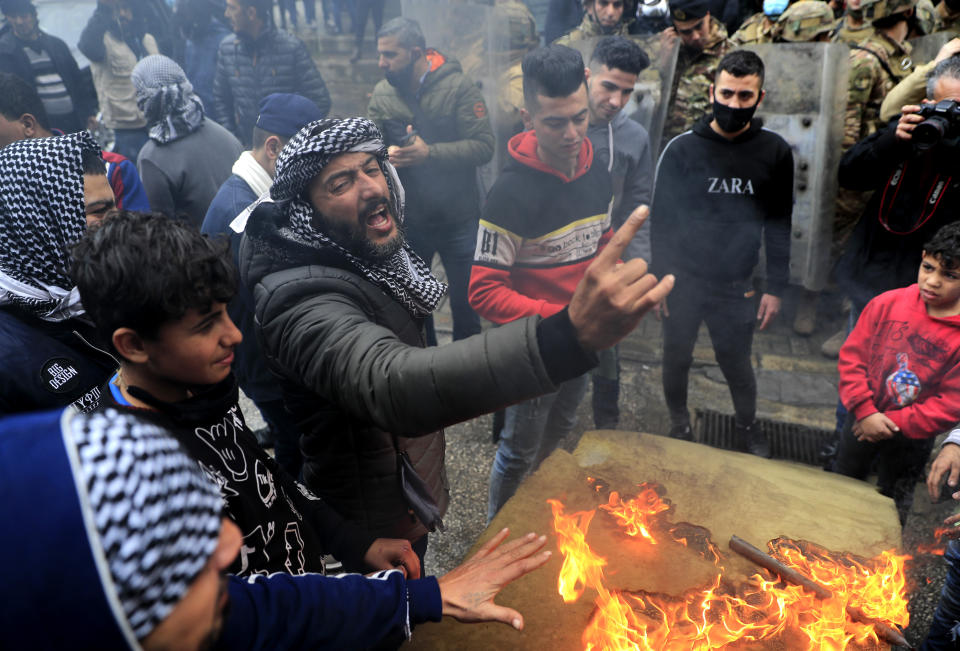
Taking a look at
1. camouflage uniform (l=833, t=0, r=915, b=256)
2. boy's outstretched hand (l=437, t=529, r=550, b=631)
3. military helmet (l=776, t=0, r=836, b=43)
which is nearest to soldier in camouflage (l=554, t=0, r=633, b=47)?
military helmet (l=776, t=0, r=836, b=43)

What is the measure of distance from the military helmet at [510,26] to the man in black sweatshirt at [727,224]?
3066mm

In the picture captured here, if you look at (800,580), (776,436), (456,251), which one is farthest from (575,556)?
(456,251)

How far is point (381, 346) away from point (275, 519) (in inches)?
24.4

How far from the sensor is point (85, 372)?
195 centimetres

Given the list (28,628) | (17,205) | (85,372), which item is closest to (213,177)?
(17,205)

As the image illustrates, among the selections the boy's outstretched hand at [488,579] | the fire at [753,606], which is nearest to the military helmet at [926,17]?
the fire at [753,606]

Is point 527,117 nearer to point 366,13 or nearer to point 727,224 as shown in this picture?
point 727,224

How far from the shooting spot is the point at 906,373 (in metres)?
→ 2.97

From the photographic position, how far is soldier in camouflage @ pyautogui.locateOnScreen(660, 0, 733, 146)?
4.83 metres

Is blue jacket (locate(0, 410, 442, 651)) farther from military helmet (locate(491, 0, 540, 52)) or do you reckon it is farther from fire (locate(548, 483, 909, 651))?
military helmet (locate(491, 0, 540, 52))

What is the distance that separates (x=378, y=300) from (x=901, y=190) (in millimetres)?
3284

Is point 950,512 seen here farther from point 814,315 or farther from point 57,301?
point 57,301

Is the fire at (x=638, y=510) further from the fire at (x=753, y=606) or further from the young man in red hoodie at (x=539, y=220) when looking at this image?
the young man in red hoodie at (x=539, y=220)

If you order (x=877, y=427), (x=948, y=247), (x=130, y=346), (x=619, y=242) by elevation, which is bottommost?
(x=877, y=427)
